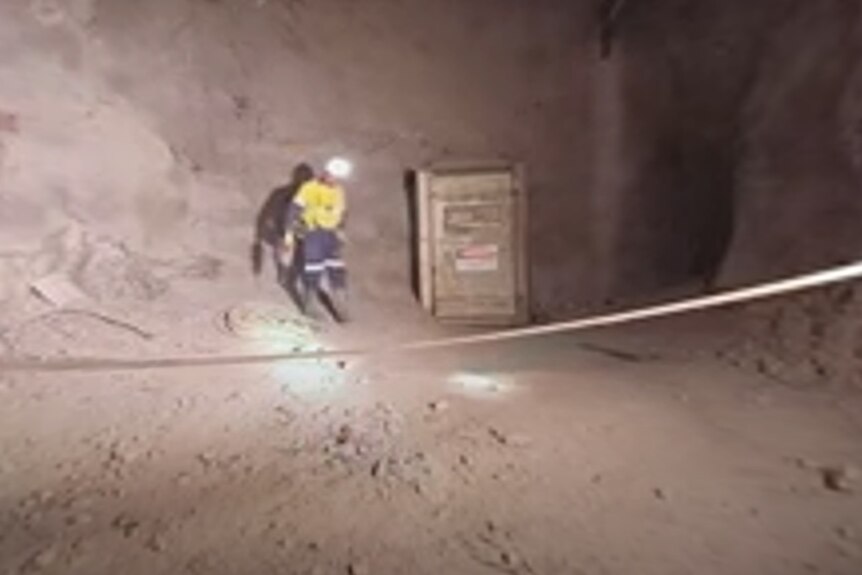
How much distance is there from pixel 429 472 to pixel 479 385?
7.69 ft

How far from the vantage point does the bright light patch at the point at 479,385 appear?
7406mm

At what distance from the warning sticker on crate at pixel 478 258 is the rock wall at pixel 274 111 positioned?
27.1 inches

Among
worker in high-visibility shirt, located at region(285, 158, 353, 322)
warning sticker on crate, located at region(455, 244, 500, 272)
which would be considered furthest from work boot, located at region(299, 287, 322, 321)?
warning sticker on crate, located at region(455, 244, 500, 272)

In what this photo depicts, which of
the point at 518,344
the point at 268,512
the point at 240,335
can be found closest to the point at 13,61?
the point at 240,335

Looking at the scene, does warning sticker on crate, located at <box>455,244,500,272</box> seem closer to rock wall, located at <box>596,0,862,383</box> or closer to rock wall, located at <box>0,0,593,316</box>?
rock wall, located at <box>0,0,593,316</box>

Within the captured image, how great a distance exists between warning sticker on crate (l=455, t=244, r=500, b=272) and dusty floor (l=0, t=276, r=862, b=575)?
3.90 m

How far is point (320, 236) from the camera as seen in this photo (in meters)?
10.9

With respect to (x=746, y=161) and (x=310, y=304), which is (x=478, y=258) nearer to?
(x=310, y=304)

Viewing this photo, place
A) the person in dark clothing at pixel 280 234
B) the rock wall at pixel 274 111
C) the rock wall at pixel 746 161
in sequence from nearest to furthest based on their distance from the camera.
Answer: the rock wall at pixel 746 161 → the rock wall at pixel 274 111 → the person in dark clothing at pixel 280 234

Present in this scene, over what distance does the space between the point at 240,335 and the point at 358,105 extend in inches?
163

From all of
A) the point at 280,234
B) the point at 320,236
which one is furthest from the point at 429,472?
→ the point at 280,234

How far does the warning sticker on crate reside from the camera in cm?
1197

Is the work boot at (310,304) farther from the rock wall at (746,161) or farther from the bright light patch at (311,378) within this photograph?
the rock wall at (746,161)

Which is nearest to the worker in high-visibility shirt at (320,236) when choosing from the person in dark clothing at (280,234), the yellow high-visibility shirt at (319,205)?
the yellow high-visibility shirt at (319,205)
